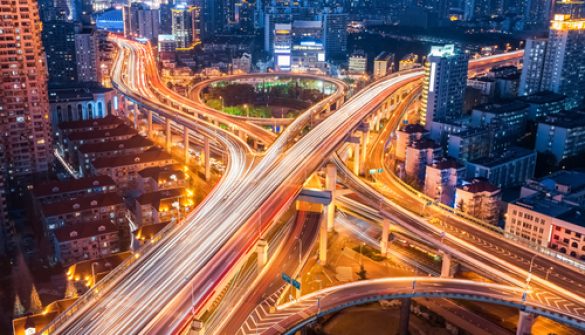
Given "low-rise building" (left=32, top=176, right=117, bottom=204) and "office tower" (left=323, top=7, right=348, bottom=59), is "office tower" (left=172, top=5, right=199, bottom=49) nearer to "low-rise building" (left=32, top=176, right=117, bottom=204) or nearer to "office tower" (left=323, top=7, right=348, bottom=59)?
"office tower" (left=323, top=7, right=348, bottom=59)

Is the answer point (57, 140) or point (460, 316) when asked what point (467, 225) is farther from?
point (57, 140)

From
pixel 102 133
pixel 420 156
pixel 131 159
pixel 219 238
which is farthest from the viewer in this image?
pixel 102 133

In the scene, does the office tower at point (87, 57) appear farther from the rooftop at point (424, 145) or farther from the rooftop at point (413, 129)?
the rooftop at point (424, 145)

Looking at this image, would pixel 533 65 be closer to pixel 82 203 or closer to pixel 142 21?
pixel 82 203

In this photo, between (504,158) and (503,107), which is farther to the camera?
(503,107)

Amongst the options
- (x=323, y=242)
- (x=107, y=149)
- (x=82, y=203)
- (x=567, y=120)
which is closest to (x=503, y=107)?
(x=567, y=120)

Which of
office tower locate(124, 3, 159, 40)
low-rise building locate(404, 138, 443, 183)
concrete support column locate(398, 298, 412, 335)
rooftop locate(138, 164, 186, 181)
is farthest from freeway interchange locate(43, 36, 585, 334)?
office tower locate(124, 3, 159, 40)

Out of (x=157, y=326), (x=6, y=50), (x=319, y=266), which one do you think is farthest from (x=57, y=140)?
(x=157, y=326)
